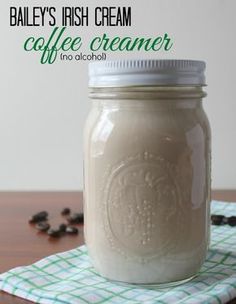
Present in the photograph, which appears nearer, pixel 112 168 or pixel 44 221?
pixel 112 168

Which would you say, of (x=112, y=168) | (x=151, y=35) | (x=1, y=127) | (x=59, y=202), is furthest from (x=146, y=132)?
(x=1, y=127)

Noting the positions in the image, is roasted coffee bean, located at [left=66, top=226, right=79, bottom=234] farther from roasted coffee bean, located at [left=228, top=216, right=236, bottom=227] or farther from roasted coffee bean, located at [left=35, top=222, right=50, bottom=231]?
roasted coffee bean, located at [left=228, top=216, right=236, bottom=227]

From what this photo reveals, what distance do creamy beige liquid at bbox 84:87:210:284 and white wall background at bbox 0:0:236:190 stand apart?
33.2 inches

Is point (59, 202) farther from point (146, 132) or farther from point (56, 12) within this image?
point (56, 12)

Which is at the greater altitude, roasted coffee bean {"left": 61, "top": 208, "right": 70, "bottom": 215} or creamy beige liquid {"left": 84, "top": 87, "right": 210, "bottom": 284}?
creamy beige liquid {"left": 84, "top": 87, "right": 210, "bottom": 284}

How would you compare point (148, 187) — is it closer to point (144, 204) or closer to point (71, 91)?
point (144, 204)

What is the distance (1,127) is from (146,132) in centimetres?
105

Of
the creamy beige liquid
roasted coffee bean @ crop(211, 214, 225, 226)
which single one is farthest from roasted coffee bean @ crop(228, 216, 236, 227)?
the creamy beige liquid

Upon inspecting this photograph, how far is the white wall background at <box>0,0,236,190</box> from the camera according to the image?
4.76ft

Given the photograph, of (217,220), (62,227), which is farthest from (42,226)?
(217,220)

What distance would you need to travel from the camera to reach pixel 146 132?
60 centimetres

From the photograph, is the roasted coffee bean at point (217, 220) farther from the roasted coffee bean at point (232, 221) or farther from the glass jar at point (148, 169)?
the glass jar at point (148, 169)

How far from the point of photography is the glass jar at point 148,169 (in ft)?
1.97

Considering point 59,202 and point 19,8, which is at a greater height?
point 19,8
